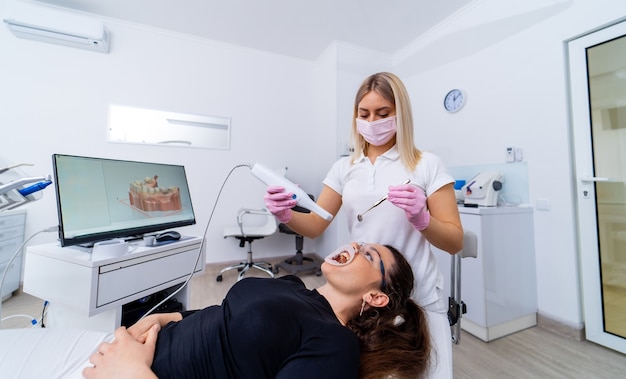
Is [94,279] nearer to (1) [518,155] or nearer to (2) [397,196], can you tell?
(2) [397,196]

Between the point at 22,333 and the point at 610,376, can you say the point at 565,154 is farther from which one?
the point at 22,333

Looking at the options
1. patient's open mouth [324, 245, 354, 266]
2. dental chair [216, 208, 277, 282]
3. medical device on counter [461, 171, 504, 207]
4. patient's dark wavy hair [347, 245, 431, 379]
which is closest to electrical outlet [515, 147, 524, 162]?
medical device on counter [461, 171, 504, 207]

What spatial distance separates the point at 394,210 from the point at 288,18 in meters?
2.63

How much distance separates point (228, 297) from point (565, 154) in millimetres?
2300

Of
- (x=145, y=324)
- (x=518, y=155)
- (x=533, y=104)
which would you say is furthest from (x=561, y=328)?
(x=145, y=324)

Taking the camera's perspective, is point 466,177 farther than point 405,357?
Yes

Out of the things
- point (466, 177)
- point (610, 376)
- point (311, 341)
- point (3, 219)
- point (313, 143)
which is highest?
point (313, 143)

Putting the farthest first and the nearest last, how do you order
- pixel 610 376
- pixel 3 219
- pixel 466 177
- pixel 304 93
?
pixel 304 93 → pixel 466 177 → pixel 3 219 → pixel 610 376

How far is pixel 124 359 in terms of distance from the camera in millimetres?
661

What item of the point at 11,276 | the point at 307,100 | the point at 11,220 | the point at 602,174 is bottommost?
the point at 11,276

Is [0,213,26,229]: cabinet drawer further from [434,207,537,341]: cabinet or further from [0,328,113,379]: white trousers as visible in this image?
[434,207,537,341]: cabinet

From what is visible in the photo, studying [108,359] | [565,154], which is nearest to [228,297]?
[108,359]

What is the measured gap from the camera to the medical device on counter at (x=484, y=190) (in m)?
1.87

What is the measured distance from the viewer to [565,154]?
1719 mm
